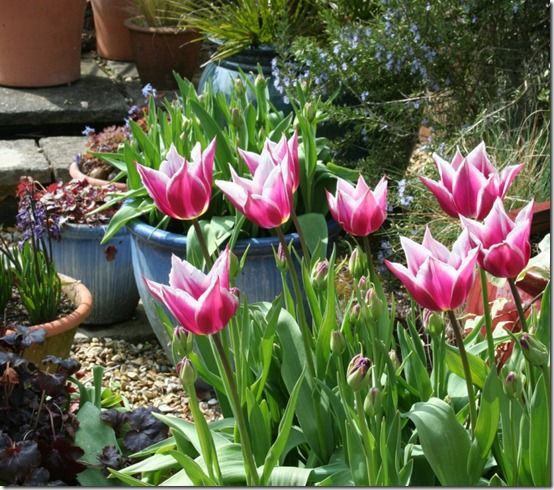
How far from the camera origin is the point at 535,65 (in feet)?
12.1

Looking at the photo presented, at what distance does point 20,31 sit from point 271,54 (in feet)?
6.14

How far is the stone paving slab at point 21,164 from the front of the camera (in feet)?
14.1

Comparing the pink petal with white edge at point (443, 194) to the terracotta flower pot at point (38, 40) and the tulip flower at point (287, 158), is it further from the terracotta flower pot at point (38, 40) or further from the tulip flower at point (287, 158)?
the terracotta flower pot at point (38, 40)

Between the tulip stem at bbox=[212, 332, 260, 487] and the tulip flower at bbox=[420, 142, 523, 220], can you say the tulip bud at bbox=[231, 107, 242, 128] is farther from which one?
the tulip stem at bbox=[212, 332, 260, 487]

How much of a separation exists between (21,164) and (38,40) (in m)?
1.23

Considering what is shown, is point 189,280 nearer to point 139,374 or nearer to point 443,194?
point 443,194

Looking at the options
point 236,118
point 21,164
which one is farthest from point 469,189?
point 21,164

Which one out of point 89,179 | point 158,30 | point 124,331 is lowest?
point 124,331

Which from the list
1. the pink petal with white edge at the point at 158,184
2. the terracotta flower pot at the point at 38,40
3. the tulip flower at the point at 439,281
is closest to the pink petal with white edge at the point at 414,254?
the tulip flower at the point at 439,281

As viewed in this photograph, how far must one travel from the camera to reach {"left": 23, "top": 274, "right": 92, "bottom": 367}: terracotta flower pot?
114 inches

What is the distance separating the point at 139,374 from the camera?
3.28 m

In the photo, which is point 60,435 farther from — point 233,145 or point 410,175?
point 410,175

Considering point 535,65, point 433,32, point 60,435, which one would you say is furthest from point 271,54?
point 60,435

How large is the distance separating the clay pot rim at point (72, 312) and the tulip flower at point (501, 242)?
1660 mm
